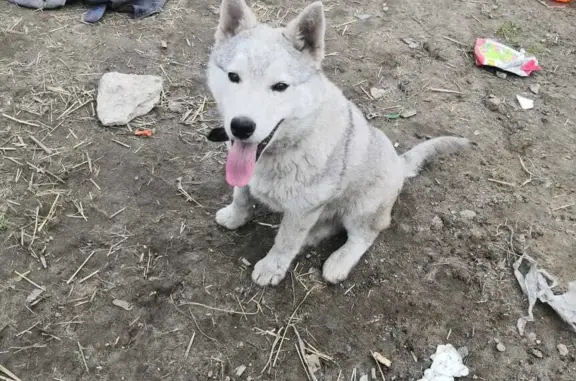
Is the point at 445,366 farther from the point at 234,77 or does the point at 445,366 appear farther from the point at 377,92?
the point at 377,92

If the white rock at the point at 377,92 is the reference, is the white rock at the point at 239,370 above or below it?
below

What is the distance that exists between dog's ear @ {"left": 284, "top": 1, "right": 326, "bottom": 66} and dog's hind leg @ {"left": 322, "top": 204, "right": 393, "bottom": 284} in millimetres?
1298

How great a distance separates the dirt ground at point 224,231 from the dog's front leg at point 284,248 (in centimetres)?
12

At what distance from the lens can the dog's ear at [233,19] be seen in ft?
10.2

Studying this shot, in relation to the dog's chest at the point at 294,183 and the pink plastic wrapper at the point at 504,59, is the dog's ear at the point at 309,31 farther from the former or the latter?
the pink plastic wrapper at the point at 504,59

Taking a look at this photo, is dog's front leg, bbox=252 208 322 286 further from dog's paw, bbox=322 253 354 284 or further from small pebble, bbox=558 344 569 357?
small pebble, bbox=558 344 569 357

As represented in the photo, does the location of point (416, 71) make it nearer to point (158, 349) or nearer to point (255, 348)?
point (255, 348)

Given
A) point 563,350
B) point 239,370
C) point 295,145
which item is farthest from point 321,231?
point 563,350

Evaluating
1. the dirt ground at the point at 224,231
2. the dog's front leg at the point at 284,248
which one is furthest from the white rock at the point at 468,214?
the dog's front leg at the point at 284,248

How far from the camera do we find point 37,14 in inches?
221

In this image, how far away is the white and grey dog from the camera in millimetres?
2875

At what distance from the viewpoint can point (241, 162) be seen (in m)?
3.00

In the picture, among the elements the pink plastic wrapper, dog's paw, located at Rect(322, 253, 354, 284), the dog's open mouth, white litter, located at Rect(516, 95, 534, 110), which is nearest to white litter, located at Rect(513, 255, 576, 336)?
dog's paw, located at Rect(322, 253, 354, 284)

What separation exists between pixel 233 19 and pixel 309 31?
0.49 metres
